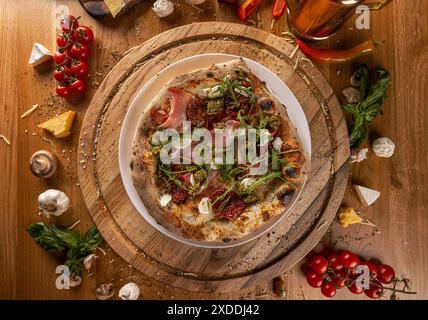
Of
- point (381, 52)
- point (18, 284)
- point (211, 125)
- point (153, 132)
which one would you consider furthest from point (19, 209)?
point (381, 52)

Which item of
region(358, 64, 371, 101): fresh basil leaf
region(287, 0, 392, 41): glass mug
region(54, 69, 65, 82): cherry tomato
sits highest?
region(287, 0, 392, 41): glass mug

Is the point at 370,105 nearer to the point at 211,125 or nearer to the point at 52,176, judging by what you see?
the point at 211,125

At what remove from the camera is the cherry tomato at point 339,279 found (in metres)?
2.96

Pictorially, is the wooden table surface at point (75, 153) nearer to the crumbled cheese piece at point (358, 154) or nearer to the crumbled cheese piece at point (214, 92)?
the crumbled cheese piece at point (358, 154)

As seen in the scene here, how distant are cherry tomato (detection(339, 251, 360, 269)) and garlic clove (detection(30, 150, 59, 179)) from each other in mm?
2129

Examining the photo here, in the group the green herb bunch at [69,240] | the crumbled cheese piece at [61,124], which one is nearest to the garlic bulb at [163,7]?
the crumbled cheese piece at [61,124]

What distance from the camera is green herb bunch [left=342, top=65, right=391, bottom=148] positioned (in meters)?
2.82

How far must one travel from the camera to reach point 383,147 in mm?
2902

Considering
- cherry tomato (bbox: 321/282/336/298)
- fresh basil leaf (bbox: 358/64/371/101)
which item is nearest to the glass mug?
fresh basil leaf (bbox: 358/64/371/101)

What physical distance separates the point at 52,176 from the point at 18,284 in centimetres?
83

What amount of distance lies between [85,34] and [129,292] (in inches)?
71.8

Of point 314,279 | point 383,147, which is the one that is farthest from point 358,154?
point 314,279

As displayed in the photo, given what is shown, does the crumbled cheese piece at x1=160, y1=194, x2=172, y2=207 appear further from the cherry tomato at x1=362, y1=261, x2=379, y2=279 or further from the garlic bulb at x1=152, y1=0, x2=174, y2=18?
the cherry tomato at x1=362, y1=261, x2=379, y2=279

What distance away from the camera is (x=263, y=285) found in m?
3.01
